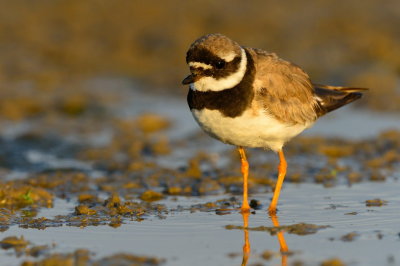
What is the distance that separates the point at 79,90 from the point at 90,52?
1.80 m

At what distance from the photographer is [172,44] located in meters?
14.4

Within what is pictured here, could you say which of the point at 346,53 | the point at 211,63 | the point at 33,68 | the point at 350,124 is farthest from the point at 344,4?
the point at 211,63

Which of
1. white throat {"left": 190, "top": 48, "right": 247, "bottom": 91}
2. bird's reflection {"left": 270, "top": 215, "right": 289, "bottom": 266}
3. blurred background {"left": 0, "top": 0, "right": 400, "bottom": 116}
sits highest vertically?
blurred background {"left": 0, "top": 0, "right": 400, "bottom": 116}

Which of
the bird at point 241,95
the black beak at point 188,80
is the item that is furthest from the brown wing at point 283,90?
the black beak at point 188,80

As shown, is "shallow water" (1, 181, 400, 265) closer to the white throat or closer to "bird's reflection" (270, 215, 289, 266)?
Answer: "bird's reflection" (270, 215, 289, 266)

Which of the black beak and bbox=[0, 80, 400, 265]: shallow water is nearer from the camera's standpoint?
bbox=[0, 80, 400, 265]: shallow water

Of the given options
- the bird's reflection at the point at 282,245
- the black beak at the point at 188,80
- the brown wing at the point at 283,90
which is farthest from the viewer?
the brown wing at the point at 283,90

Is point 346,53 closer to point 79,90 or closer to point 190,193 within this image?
point 79,90

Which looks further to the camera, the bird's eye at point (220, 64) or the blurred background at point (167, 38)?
the blurred background at point (167, 38)

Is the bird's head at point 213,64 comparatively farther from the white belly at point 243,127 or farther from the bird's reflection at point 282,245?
the bird's reflection at point 282,245

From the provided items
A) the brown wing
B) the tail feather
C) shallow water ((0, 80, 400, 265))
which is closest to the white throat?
the brown wing

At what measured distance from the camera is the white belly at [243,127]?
6676mm

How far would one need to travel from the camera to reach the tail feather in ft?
25.7

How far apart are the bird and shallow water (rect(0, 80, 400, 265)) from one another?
559 mm
